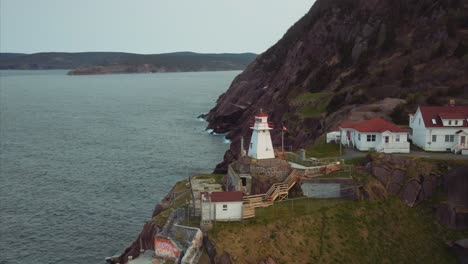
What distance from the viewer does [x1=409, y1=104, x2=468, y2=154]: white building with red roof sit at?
44.3 m

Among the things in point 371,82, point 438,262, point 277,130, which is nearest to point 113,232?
point 438,262

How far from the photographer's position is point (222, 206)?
34.8 meters

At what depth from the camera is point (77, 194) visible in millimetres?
61188

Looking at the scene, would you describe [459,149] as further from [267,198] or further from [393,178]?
[267,198]

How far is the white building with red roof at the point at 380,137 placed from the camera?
44.3 m

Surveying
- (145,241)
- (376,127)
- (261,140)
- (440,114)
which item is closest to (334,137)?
(376,127)

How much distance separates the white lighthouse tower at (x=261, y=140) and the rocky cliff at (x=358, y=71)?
65.7 ft

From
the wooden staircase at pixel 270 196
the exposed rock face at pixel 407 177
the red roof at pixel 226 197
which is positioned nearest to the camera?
the red roof at pixel 226 197

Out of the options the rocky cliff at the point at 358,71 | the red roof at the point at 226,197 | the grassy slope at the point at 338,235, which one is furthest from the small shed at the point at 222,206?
the rocky cliff at the point at 358,71

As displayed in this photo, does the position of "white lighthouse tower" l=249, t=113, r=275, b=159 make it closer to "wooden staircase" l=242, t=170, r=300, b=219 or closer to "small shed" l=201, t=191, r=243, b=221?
"wooden staircase" l=242, t=170, r=300, b=219

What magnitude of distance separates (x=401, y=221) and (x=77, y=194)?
3946 centimetres

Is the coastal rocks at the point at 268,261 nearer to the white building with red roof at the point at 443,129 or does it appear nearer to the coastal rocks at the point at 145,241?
the coastal rocks at the point at 145,241

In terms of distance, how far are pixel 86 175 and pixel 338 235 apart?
44.7m

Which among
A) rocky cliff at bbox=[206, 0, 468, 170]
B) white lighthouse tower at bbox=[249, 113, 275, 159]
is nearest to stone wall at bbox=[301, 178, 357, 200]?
white lighthouse tower at bbox=[249, 113, 275, 159]
